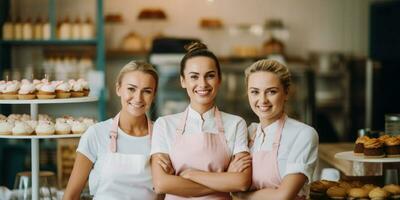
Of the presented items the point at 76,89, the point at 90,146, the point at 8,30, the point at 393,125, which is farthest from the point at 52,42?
the point at 90,146

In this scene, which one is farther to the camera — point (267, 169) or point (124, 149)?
point (124, 149)

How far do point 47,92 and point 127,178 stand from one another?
96 centimetres

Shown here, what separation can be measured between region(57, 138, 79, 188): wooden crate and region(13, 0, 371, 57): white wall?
196 centimetres

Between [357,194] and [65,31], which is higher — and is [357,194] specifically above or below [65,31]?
below

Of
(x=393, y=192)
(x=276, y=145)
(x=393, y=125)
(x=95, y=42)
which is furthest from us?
(x=95, y=42)

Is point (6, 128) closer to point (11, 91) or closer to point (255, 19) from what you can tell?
point (11, 91)

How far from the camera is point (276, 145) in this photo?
10.0 ft

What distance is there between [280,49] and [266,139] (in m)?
5.22

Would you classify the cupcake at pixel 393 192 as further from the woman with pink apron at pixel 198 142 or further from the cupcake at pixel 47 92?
the cupcake at pixel 47 92

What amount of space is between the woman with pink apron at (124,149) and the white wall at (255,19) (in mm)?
5075

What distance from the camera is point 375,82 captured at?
26.8 ft

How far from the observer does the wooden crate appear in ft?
21.6

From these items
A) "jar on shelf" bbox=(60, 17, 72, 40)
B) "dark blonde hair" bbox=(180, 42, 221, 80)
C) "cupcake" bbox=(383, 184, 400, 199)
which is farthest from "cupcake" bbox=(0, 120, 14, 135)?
"jar on shelf" bbox=(60, 17, 72, 40)

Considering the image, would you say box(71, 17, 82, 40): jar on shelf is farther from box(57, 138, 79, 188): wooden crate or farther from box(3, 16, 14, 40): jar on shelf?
box(57, 138, 79, 188): wooden crate
